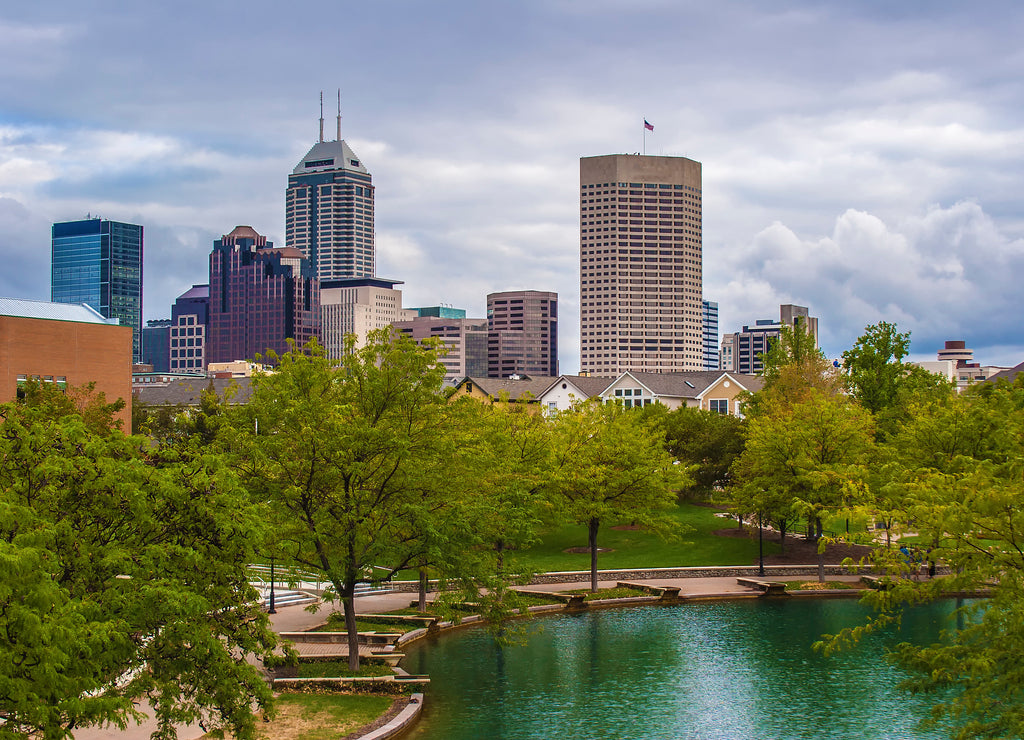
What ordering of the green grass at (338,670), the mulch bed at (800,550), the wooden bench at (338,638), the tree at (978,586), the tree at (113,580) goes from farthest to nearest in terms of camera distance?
the mulch bed at (800,550) → the wooden bench at (338,638) → the green grass at (338,670) → the tree at (978,586) → the tree at (113,580)

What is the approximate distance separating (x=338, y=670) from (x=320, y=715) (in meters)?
4.37

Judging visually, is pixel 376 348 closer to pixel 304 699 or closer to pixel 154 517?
pixel 304 699

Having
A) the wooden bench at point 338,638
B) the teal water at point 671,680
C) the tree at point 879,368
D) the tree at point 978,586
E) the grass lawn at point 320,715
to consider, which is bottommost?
the teal water at point 671,680

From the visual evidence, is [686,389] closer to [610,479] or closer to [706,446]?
[706,446]

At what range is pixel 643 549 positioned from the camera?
2398 inches

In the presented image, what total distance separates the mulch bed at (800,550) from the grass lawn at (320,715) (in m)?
32.0

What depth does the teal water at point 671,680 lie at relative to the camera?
2817 cm

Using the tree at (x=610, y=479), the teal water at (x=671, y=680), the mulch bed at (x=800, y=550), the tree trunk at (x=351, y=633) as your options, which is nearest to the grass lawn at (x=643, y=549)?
the mulch bed at (x=800, y=550)

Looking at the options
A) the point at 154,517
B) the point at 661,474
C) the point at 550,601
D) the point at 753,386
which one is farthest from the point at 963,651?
the point at 753,386

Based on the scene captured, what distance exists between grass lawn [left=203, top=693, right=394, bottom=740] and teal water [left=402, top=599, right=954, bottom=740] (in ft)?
5.42

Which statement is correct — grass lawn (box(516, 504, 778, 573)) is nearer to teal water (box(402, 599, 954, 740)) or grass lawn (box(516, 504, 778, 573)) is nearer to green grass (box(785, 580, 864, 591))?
green grass (box(785, 580, 864, 591))

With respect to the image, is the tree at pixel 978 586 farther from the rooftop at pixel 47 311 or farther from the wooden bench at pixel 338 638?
the rooftop at pixel 47 311

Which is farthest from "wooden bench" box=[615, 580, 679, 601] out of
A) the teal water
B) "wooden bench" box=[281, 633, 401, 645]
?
"wooden bench" box=[281, 633, 401, 645]

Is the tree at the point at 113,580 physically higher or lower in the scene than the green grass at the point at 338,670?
higher
